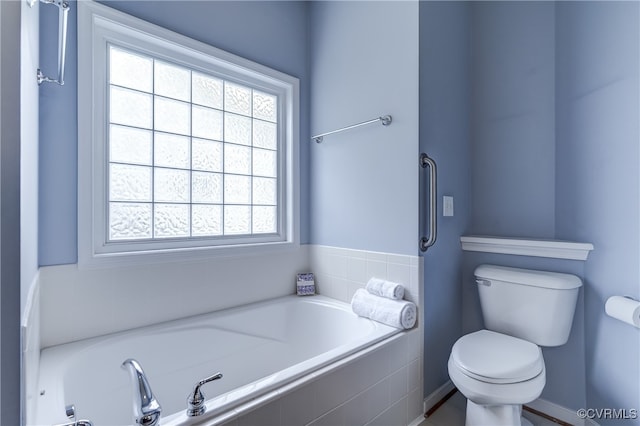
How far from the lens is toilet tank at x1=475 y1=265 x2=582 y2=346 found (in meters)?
1.51

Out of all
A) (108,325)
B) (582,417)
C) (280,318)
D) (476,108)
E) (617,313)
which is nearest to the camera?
(617,313)

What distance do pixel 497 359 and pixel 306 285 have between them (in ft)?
4.04

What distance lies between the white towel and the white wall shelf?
25.1 inches

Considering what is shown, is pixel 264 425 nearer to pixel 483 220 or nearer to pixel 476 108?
pixel 483 220

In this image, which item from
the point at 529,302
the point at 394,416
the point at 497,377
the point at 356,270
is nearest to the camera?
the point at 497,377

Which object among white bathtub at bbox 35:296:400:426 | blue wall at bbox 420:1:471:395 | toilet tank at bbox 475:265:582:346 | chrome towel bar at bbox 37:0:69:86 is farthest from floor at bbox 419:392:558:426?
chrome towel bar at bbox 37:0:69:86

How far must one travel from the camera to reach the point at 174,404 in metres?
1.45

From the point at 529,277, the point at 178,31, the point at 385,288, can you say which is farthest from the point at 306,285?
the point at 178,31

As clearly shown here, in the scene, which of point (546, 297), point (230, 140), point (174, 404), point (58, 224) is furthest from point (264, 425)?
point (230, 140)

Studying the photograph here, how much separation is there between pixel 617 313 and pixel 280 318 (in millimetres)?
1712

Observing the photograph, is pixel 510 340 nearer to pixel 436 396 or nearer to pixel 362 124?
pixel 436 396

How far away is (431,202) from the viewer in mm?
1623

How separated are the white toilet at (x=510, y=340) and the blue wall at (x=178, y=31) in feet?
4.23

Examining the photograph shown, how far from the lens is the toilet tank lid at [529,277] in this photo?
1.50 m
